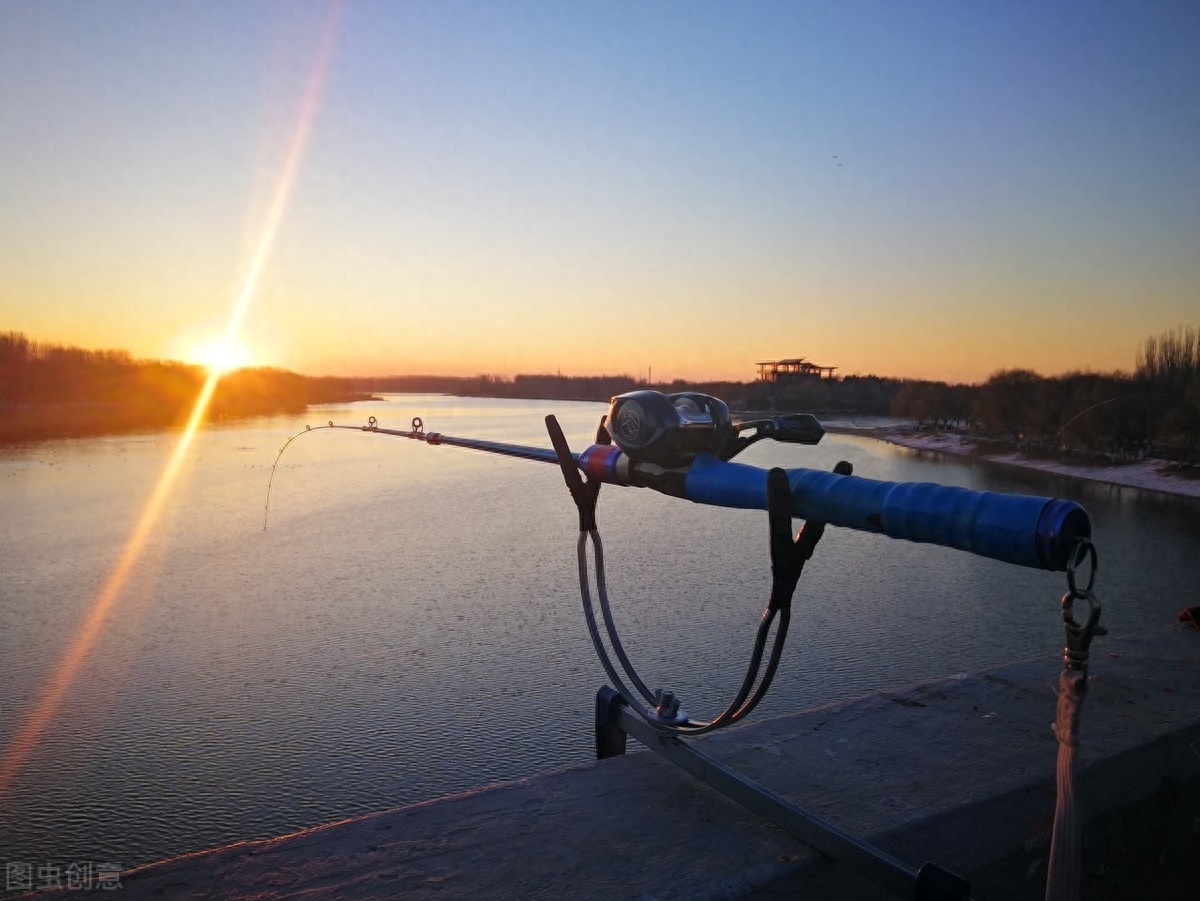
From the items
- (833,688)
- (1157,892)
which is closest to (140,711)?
(833,688)

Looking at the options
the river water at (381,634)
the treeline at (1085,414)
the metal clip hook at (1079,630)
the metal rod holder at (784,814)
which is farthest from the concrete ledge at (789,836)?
the treeline at (1085,414)

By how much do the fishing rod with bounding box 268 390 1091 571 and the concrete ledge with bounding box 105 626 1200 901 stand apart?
3.76 ft

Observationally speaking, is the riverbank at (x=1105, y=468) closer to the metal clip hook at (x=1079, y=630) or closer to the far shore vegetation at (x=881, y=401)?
the far shore vegetation at (x=881, y=401)

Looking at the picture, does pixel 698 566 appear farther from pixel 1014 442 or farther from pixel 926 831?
pixel 1014 442

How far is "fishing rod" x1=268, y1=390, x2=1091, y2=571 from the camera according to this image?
49.2 inches

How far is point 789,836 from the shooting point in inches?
96.3

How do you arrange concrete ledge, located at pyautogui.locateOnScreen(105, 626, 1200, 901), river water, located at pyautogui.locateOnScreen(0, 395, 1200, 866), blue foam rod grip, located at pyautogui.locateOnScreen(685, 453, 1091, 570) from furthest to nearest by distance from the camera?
river water, located at pyautogui.locateOnScreen(0, 395, 1200, 866)
concrete ledge, located at pyautogui.locateOnScreen(105, 626, 1200, 901)
blue foam rod grip, located at pyautogui.locateOnScreen(685, 453, 1091, 570)

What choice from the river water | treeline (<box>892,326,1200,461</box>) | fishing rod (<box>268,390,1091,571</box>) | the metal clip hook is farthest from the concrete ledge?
treeline (<box>892,326,1200,461</box>)

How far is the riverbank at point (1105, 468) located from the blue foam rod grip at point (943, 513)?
3122 centimetres

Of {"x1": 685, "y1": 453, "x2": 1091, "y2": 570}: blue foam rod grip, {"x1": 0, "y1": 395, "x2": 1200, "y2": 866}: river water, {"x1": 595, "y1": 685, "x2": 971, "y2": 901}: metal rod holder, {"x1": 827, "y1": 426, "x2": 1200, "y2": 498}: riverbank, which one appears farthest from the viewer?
{"x1": 827, "y1": 426, "x2": 1200, "y2": 498}: riverbank

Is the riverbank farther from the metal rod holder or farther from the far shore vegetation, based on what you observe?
the metal rod holder

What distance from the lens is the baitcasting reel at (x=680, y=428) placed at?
1979 millimetres

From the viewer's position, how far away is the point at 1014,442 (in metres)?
41.3

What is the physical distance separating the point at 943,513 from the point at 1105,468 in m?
37.0
